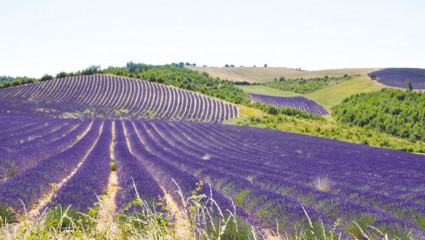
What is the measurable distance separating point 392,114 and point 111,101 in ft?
124

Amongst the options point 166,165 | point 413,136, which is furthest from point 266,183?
point 413,136

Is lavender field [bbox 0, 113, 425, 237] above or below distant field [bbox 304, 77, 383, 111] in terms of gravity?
above

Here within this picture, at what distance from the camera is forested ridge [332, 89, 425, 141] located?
90.7 feet

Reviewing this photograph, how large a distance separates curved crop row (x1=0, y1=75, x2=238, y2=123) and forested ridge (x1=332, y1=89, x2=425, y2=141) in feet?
54.4

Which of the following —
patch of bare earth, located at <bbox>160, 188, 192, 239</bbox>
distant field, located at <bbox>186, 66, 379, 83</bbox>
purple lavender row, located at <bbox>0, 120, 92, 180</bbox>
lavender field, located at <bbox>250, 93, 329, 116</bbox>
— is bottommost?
lavender field, located at <bbox>250, 93, 329, 116</bbox>

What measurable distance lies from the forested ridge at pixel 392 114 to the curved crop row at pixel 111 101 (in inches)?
652

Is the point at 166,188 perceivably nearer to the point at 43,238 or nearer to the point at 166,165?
the point at 166,165

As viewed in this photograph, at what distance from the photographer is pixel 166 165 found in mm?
6414

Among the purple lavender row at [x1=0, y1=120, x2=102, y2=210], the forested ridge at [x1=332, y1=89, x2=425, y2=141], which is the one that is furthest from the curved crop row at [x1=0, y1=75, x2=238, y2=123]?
the purple lavender row at [x1=0, y1=120, x2=102, y2=210]

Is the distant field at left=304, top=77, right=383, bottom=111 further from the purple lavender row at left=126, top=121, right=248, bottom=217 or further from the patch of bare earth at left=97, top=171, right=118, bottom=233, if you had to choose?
the patch of bare earth at left=97, top=171, right=118, bottom=233

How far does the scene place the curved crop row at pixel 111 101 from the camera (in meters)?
31.4

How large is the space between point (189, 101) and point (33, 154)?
110 feet

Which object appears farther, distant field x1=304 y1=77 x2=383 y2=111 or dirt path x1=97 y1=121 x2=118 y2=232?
distant field x1=304 y1=77 x2=383 y2=111

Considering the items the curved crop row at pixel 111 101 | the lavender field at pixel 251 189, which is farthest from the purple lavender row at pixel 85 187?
the curved crop row at pixel 111 101
